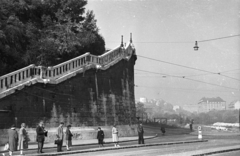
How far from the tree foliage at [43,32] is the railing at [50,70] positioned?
2176 mm

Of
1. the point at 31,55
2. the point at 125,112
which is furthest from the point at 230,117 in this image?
the point at 31,55

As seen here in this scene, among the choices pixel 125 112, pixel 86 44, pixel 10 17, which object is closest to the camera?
pixel 10 17

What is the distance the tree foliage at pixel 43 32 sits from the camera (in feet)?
85.2

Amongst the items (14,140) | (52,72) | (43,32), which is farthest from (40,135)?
(43,32)

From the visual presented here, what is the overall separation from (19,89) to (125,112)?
13315mm

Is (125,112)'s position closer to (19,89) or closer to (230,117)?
(19,89)

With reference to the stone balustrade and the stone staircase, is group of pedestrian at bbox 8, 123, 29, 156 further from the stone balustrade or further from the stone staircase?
the stone balustrade

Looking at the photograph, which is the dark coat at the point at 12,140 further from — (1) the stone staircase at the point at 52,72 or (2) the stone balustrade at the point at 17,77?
Result: (2) the stone balustrade at the point at 17,77

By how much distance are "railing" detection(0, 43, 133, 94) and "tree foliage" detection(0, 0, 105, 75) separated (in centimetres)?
218

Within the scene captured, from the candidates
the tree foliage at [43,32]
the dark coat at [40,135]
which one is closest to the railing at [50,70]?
the tree foliage at [43,32]

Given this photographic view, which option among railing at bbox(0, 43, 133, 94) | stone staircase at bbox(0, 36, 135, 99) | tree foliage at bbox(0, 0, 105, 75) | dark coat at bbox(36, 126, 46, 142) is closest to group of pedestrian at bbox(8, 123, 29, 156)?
dark coat at bbox(36, 126, 46, 142)

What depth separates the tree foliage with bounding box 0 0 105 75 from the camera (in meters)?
26.0

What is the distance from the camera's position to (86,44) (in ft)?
102

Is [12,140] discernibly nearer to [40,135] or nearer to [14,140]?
[14,140]
